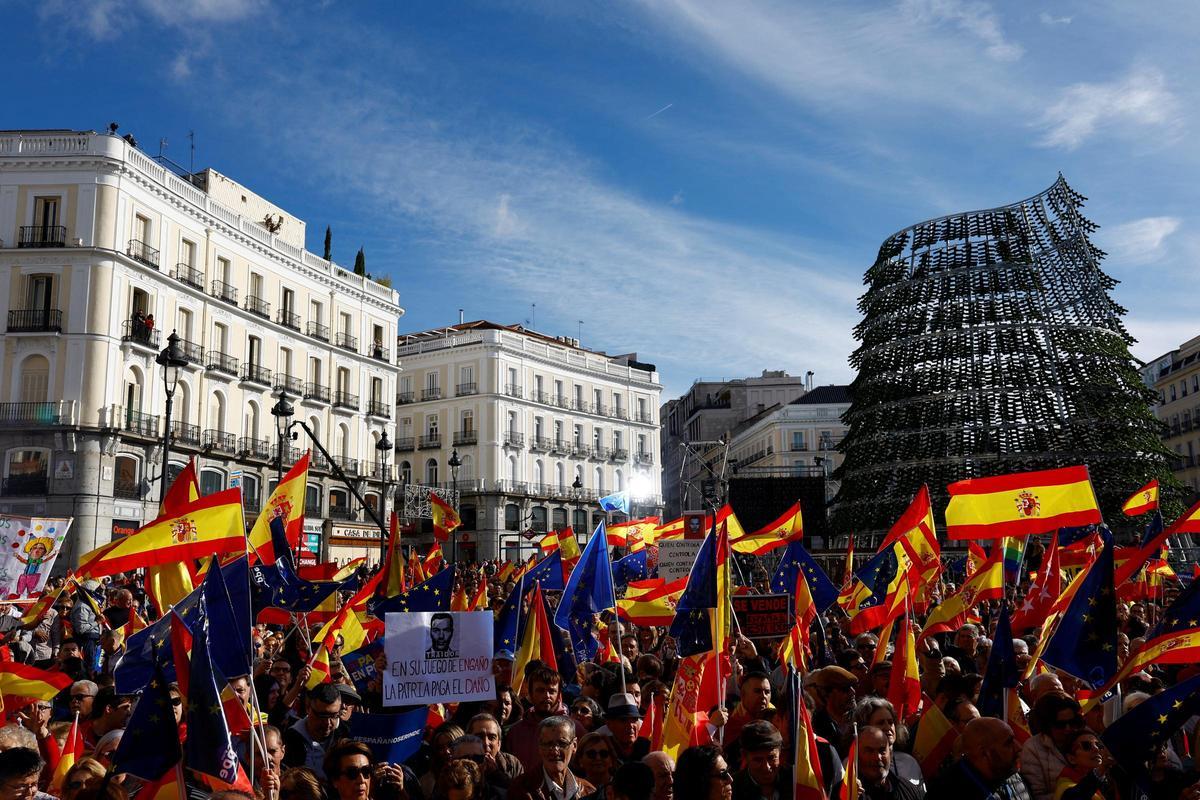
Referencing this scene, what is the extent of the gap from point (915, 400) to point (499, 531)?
1206 inches

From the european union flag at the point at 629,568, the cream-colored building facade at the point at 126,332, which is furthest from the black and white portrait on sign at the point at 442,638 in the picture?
the cream-colored building facade at the point at 126,332

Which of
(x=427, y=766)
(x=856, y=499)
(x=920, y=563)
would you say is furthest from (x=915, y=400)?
(x=427, y=766)

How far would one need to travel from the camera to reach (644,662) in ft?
30.9

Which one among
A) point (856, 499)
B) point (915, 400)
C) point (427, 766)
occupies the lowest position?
point (427, 766)

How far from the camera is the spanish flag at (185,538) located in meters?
8.59

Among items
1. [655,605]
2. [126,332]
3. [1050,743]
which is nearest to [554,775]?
[1050,743]

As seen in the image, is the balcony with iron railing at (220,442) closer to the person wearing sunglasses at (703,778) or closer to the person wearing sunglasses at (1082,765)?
the person wearing sunglasses at (703,778)

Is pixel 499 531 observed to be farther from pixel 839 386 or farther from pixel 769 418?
pixel 839 386

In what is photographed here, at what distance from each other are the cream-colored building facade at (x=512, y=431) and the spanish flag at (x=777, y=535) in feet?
133

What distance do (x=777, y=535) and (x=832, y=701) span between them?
9835 mm

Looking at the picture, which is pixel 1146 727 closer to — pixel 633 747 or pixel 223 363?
pixel 633 747

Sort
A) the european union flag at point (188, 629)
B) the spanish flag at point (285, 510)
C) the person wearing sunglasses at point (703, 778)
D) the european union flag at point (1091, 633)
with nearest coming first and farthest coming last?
the person wearing sunglasses at point (703, 778) < the european union flag at point (188, 629) < the european union flag at point (1091, 633) < the spanish flag at point (285, 510)

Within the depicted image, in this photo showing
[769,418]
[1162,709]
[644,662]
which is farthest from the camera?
[769,418]

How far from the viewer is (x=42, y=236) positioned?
122 ft
